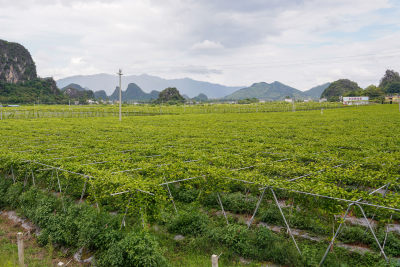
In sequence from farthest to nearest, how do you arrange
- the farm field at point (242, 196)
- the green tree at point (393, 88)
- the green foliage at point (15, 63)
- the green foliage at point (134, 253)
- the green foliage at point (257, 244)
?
the green foliage at point (15, 63) < the green tree at point (393, 88) < the farm field at point (242, 196) < the green foliage at point (257, 244) < the green foliage at point (134, 253)

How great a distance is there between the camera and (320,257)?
22.5 feet

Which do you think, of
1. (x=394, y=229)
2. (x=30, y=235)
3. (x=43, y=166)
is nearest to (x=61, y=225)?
(x=30, y=235)

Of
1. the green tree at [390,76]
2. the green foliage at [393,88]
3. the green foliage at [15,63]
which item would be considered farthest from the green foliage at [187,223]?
the green tree at [390,76]

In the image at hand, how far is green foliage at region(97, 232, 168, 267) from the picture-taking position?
22.0 ft

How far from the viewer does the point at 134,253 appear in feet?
22.2

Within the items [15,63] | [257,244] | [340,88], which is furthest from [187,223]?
[340,88]

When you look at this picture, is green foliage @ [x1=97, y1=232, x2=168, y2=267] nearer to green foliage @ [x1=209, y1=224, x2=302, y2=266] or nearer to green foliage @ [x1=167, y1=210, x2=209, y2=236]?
green foliage @ [x1=167, y1=210, x2=209, y2=236]

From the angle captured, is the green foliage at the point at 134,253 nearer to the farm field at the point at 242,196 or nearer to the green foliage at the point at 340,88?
the farm field at the point at 242,196

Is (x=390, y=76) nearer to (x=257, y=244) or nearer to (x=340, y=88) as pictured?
(x=340, y=88)

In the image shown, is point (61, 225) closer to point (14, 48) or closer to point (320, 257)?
point (320, 257)

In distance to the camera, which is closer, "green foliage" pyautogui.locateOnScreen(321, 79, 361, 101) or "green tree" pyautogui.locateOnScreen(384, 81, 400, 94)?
"green tree" pyautogui.locateOnScreen(384, 81, 400, 94)

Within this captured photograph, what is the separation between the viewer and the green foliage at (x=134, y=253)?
6.70 metres

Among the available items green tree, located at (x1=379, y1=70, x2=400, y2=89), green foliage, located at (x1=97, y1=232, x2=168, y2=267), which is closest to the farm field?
green foliage, located at (x1=97, y1=232, x2=168, y2=267)

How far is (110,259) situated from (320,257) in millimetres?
5017
